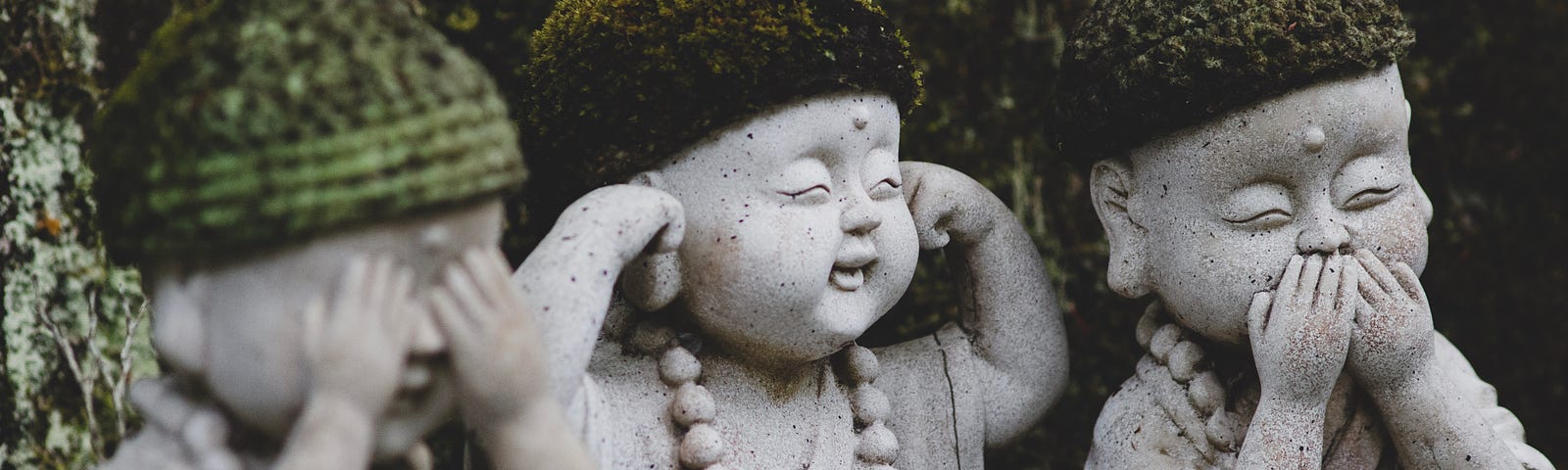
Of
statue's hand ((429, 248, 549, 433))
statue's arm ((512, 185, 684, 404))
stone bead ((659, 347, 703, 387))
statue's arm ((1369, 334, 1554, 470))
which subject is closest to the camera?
statue's hand ((429, 248, 549, 433))

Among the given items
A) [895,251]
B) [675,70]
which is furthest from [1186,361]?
[675,70]

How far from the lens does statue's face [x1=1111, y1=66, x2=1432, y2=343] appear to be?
7.49ft

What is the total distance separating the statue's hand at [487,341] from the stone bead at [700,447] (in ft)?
1.54

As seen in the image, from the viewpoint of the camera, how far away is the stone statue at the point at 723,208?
Result: 84.4 inches

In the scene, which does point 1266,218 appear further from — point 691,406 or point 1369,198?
point 691,406

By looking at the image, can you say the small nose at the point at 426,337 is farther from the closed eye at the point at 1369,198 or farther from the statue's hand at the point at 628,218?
the closed eye at the point at 1369,198

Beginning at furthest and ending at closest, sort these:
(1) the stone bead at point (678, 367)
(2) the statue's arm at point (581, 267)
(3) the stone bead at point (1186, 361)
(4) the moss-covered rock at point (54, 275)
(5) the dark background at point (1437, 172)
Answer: (5) the dark background at point (1437, 172) < (4) the moss-covered rock at point (54, 275) < (3) the stone bead at point (1186, 361) < (1) the stone bead at point (678, 367) < (2) the statue's arm at point (581, 267)

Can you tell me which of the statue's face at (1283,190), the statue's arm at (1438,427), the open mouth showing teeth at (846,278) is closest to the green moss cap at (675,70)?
the open mouth showing teeth at (846,278)

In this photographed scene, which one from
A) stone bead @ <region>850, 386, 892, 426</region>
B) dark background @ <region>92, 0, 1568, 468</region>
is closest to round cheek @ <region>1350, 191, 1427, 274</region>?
stone bead @ <region>850, 386, 892, 426</region>

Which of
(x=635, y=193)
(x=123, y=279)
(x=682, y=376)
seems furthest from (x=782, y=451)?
(x=123, y=279)

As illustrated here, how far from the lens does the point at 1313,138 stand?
7.41 feet

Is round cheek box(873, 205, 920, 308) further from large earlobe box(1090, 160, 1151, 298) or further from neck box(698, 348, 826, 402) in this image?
large earlobe box(1090, 160, 1151, 298)

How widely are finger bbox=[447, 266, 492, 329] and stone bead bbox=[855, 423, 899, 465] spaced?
0.90 m

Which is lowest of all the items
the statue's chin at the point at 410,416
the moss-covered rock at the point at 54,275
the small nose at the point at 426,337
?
the moss-covered rock at the point at 54,275
